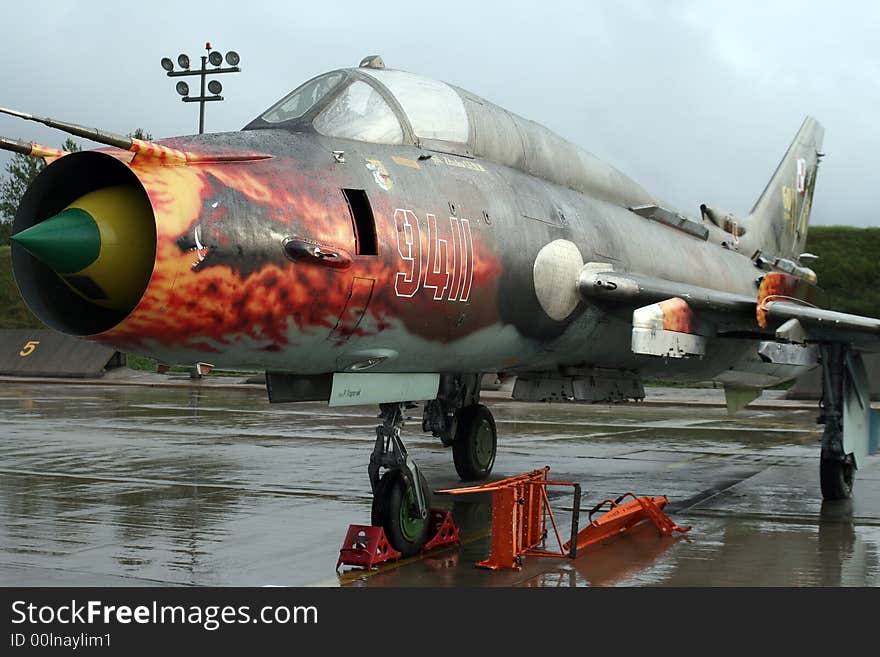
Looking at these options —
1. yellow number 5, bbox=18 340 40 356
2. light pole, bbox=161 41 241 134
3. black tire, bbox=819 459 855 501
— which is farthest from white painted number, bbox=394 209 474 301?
yellow number 5, bbox=18 340 40 356

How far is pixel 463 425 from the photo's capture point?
41.7ft

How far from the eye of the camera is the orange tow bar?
760cm


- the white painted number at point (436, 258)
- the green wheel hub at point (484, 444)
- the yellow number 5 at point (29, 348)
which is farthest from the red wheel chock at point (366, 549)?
the yellow number 5 at point (29, 348)

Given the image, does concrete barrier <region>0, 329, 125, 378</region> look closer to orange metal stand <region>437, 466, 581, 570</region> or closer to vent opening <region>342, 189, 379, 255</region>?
orange metal stand <region>437, 466, 581, 570</region>

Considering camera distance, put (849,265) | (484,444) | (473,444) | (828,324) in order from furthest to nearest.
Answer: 1. (849,265)
2. (484,444)
3. (473,444)
4. (828,324)

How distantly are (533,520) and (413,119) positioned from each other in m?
3.41

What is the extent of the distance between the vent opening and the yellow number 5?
3994 centimetres

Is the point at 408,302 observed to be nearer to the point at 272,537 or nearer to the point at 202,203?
the point at 202,203

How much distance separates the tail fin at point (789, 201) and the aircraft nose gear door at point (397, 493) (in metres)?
7.98

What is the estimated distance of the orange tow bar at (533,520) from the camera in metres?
7.60

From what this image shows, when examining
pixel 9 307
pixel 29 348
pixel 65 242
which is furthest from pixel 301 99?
pixel 9 307

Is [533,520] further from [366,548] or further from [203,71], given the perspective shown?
[203,71]

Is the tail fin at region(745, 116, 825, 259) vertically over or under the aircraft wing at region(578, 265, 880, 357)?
over

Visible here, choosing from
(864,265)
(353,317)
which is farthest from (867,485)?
(864,265)
